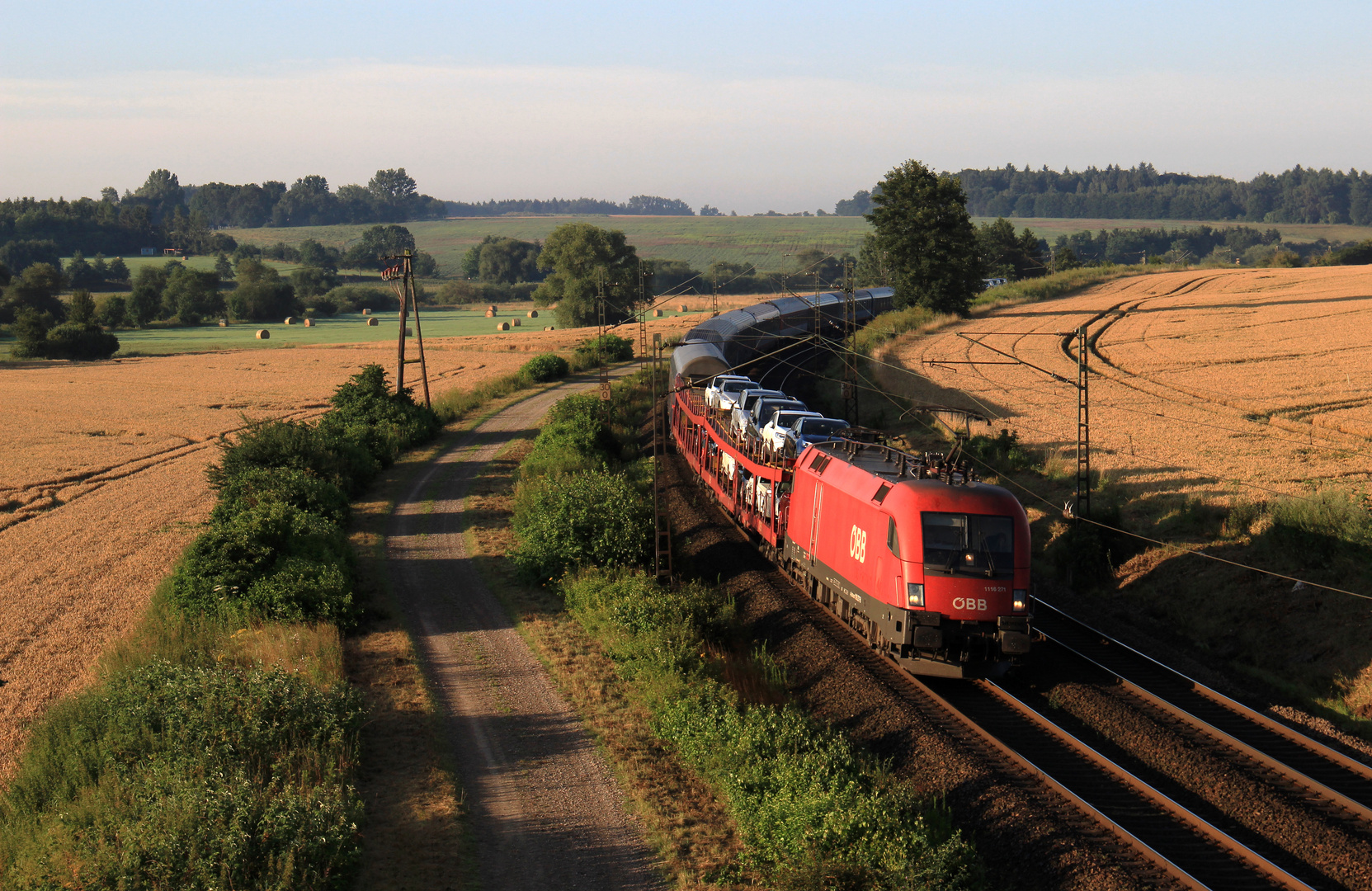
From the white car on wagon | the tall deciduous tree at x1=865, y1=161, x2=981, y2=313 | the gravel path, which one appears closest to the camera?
the gravel path

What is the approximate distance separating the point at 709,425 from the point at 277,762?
20.3m

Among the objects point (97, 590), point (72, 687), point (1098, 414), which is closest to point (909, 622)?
point (72, 687)

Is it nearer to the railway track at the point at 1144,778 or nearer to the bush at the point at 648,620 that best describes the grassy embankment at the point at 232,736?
the bush at the point at 648,620

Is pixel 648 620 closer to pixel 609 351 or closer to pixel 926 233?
pixel 609 351

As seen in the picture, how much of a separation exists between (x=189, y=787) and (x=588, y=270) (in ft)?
347

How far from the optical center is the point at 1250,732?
16.8 metres

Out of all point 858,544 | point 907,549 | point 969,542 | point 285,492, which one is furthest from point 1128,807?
point 285,492

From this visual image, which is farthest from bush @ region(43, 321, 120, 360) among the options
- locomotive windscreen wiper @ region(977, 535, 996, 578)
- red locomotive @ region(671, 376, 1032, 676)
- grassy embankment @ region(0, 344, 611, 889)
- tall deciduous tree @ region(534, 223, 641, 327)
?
locomotive windscreen wiper @ region(977, 535, 996, 578)

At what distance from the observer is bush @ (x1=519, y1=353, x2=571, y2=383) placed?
2719 inches

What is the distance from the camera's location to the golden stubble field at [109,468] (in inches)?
894

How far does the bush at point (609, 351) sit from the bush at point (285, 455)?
1619 inches

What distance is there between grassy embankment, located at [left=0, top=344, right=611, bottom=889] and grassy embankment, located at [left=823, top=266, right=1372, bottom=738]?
53.0 feet

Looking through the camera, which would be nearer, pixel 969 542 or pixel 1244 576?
pixel 969 542

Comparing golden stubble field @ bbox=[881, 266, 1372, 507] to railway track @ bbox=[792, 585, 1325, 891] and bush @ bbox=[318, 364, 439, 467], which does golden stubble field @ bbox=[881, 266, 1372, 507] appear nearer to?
railway track @ bbox=[792, 585, 1325, 891]
